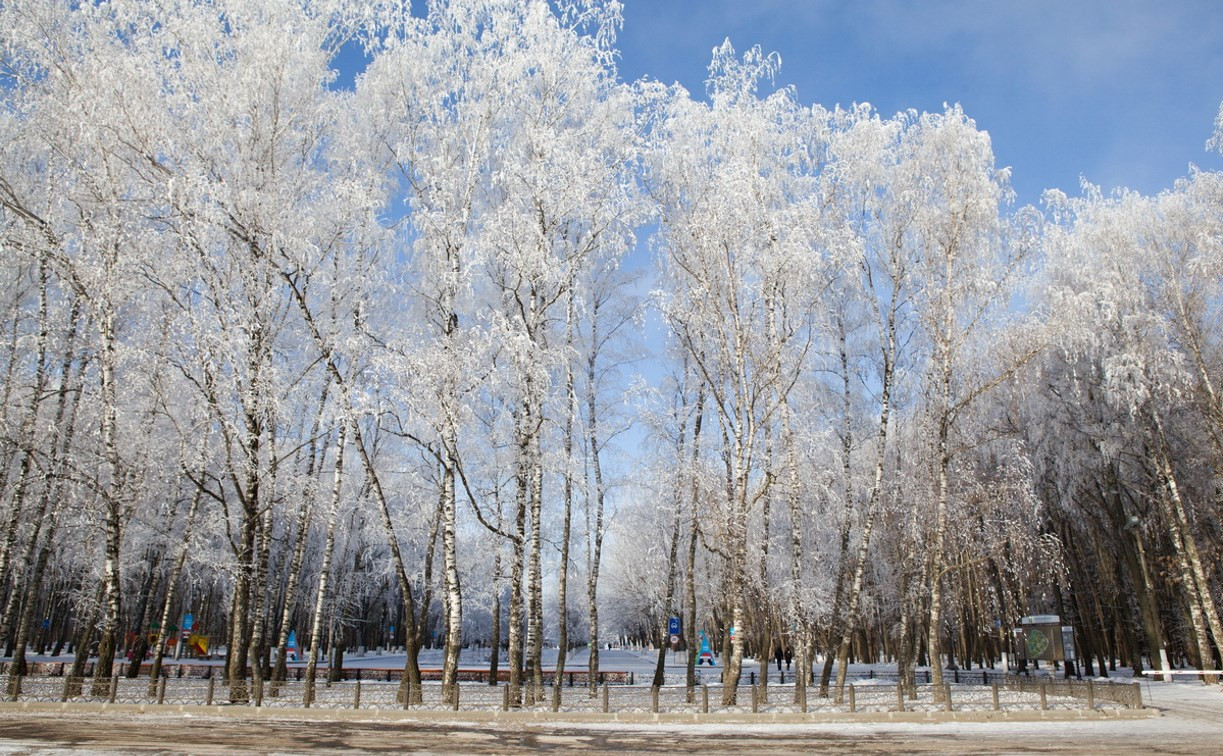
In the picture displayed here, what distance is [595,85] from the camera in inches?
904

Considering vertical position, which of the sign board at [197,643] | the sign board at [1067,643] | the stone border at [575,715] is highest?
the sign board at [1067,643]

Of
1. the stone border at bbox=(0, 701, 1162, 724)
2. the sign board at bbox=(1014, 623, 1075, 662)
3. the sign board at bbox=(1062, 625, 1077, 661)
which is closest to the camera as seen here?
the stone border at bbox=(0, 701, 1162, 724)

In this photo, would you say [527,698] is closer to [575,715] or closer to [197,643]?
[575,715]

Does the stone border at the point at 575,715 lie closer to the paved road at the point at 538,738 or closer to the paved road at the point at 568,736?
the paved road at the point at 568,736

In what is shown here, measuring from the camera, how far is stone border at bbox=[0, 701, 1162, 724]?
1684 centimetres

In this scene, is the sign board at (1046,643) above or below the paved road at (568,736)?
above

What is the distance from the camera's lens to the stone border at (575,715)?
55.3ft

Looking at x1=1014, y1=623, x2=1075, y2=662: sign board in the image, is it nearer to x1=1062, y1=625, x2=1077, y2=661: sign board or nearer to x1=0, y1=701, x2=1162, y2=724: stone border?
x1=1062, y1=625, x2=1077, y2=661: sign board

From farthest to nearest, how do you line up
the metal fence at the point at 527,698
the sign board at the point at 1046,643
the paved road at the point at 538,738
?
the sign board at the point at 1046,643, the metal fence at the point at 527,698, the paved road at the point at 538,738

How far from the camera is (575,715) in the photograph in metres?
17.5

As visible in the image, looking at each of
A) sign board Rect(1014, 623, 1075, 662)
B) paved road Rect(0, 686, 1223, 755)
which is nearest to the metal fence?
paved road Rect(0, 686, 1223, 755)

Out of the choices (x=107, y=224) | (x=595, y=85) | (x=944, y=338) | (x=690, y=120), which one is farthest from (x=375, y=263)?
(x=944, y=338)

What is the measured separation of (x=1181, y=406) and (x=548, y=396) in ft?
86.7

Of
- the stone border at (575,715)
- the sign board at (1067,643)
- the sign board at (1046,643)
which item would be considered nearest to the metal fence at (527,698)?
the stone border at (575,715)
